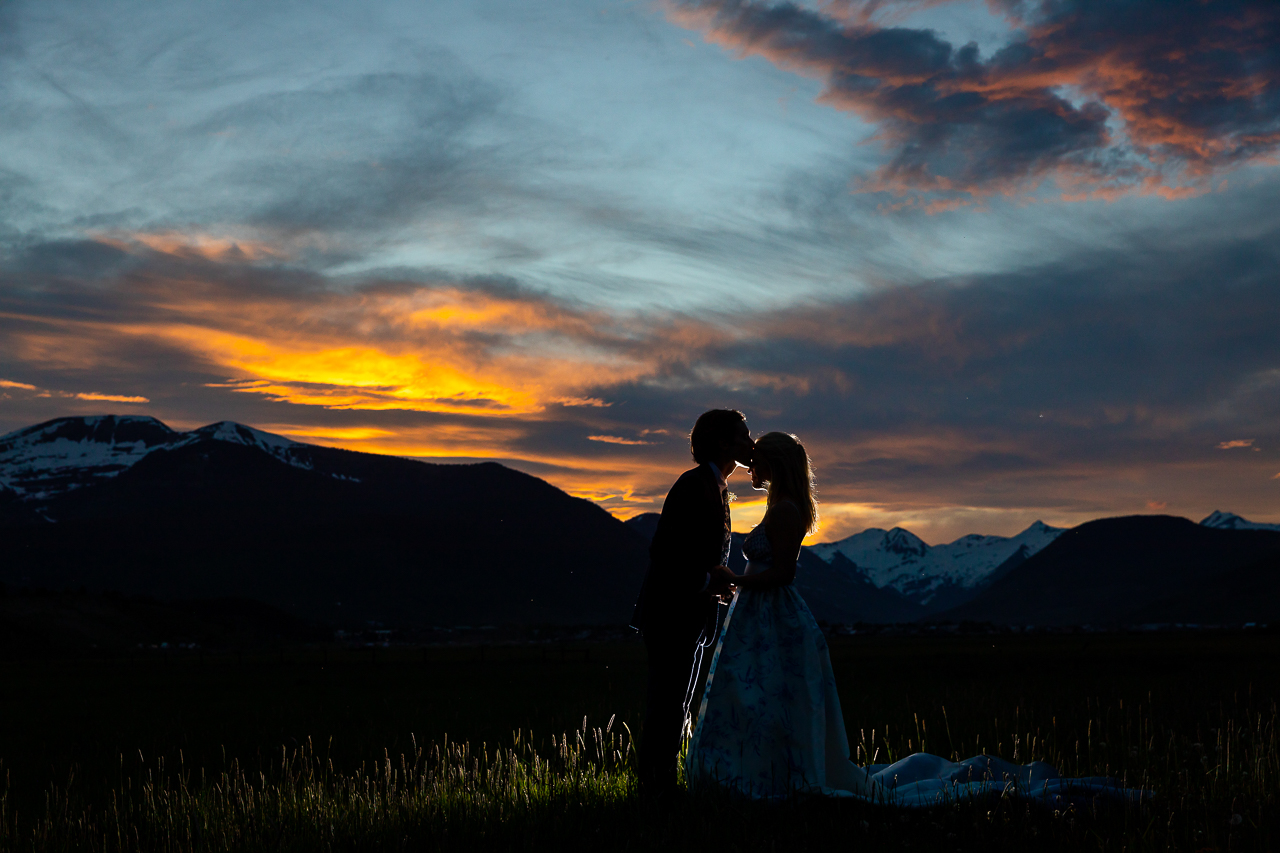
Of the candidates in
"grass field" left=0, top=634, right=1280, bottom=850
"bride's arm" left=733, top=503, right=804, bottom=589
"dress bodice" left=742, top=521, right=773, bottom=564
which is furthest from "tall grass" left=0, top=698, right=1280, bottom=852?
"dress bodice" left=742, top=521, right=773, bottom=564

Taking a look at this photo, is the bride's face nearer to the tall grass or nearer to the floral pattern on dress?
the floral pattern on dress

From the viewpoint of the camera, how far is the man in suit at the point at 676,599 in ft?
23.8

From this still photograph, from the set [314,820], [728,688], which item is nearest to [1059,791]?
[728,688]

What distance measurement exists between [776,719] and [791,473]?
6.51ft

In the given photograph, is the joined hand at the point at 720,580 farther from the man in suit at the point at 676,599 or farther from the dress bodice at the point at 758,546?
the dress bodice at the point at 758,546

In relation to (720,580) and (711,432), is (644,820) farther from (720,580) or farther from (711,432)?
(711,432)

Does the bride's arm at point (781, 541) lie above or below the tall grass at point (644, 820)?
above

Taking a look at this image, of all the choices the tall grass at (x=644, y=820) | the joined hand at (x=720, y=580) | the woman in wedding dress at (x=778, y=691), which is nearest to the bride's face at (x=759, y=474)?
the woman in wedding dress at (x=778, y=691)

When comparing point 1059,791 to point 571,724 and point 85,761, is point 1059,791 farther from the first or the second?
point 85,761

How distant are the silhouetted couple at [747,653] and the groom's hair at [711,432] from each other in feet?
0.04

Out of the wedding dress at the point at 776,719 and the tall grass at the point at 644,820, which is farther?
the wedding dress at the point at 776,719

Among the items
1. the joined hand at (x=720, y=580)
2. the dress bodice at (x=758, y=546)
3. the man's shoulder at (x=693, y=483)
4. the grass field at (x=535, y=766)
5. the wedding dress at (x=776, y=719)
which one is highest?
the man's shoulder at (x=693, y=483)

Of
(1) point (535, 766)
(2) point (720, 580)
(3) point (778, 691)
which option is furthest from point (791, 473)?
(1) point (535, 766)

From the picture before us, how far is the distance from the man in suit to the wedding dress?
1.31ft
